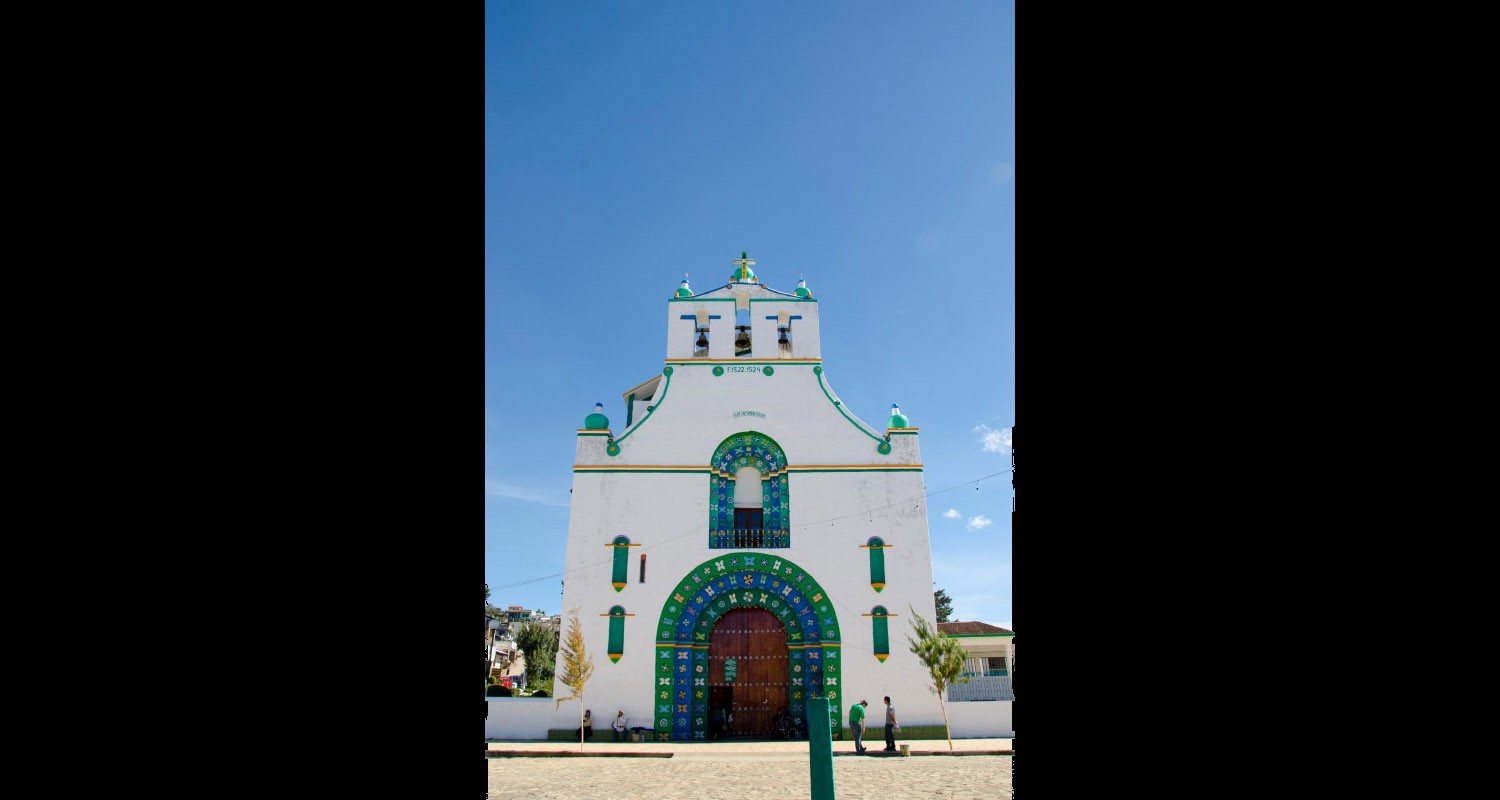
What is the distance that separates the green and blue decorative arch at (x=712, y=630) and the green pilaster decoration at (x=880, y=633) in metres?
0.83

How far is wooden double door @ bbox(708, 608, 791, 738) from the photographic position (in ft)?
56.1

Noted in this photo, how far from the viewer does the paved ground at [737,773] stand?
9.42 m

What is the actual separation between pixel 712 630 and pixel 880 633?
146 inches

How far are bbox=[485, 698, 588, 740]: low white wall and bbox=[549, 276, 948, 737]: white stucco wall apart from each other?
0.08 m

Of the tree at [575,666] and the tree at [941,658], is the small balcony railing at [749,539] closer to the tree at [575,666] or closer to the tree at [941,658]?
the tree at [575,666]

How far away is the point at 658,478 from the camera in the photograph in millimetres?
18859

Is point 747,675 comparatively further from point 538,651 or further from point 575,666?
point 538,651

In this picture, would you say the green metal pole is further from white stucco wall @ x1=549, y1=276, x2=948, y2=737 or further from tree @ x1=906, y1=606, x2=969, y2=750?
white stucco wall @ x1=549, y1=276, x2=948, y2=737

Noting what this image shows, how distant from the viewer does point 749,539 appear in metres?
18.5

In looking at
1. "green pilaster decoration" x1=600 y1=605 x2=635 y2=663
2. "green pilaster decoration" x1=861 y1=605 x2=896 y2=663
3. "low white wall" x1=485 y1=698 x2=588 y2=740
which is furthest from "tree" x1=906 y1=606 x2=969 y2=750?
"low white wall" x1=485 y1=698 x2=588 y2=740

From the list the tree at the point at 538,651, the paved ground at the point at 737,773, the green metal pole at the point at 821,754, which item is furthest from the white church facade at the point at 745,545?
the tree at the point at 538,651
